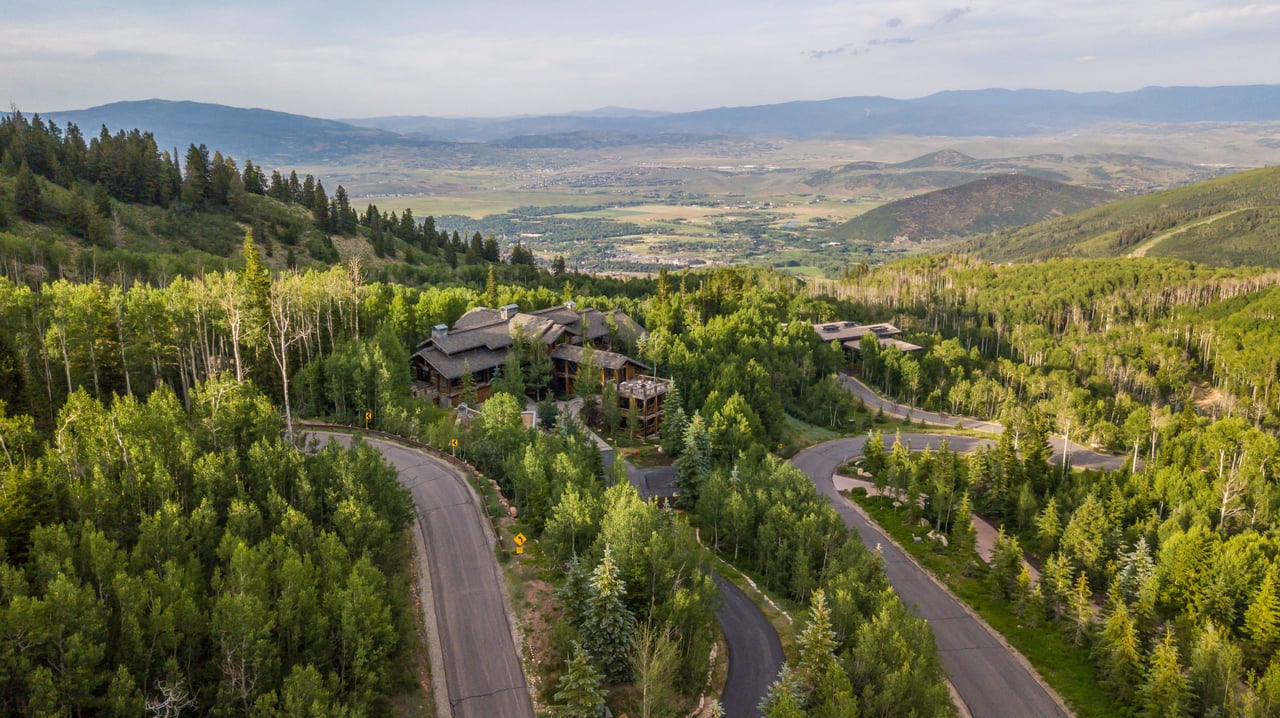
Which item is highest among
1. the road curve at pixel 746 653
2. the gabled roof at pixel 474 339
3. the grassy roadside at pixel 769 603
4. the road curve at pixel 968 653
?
the gabled roof at pixel 474 339

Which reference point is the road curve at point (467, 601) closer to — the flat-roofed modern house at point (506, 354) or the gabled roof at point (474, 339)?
the flat-roofed modern house at point (506, 354)

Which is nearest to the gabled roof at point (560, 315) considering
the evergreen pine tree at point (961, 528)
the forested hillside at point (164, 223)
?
the forested hillside at point (164, 223)

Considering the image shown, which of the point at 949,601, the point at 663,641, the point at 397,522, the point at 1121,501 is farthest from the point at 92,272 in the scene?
the point at 1121,501

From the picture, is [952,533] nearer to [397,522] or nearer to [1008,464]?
[1008,464]

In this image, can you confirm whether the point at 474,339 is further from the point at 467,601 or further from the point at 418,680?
the point at 418,680

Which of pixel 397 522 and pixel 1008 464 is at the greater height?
pixel 397 522

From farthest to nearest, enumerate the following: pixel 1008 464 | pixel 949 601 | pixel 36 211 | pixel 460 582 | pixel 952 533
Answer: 1. pixel 36 211
2. pixel 1008 464
3. pixel 952 533
4. pixel 949 601
5. pixel 460 582

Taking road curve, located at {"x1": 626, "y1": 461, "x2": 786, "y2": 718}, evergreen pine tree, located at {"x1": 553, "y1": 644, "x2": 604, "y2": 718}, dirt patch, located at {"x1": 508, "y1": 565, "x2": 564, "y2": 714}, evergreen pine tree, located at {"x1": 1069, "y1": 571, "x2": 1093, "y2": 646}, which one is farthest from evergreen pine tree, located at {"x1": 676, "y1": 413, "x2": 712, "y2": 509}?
evergreen pine tree, located at {"x1": 553, "y1": 644, "x2": 604, "y2": 718}
